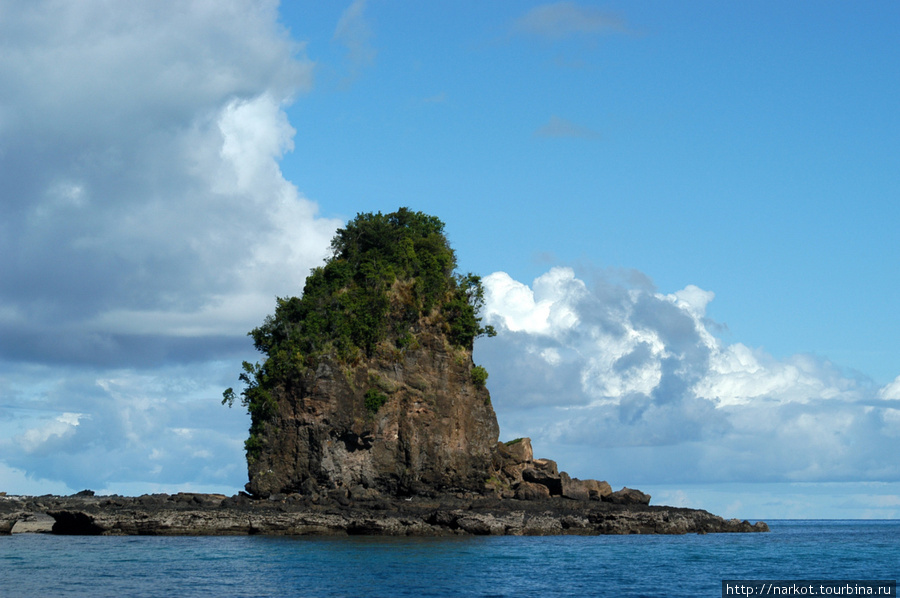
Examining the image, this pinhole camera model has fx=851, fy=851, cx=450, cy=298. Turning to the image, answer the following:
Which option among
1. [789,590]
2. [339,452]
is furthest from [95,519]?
[789,590]

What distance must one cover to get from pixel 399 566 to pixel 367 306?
1139 inches

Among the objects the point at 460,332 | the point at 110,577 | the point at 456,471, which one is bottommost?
the point at 110,577

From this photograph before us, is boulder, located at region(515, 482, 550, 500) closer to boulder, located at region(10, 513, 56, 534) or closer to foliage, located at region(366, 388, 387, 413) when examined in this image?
foliage, located at region(366, 388, 387, 413)

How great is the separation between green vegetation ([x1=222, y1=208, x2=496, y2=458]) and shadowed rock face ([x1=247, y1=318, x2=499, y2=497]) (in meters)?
0.99

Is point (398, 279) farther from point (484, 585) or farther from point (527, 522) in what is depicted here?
point (484, 585)

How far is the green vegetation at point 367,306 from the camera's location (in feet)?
209

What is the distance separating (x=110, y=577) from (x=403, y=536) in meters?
21.2

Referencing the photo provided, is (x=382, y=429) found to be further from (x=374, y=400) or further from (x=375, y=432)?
(x=374, y=400)

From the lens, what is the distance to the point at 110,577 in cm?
3631

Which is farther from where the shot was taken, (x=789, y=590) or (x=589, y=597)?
(x=789, y=590)

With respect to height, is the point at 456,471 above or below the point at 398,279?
below

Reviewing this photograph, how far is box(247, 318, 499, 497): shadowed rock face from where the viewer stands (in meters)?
62.2

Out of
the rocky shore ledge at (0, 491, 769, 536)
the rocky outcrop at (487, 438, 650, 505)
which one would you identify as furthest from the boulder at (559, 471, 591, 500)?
the rocky shore ledge at (0, 491, 769, 536)

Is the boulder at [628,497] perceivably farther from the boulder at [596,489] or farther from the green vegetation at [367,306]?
the green vegetation at [367,306]
